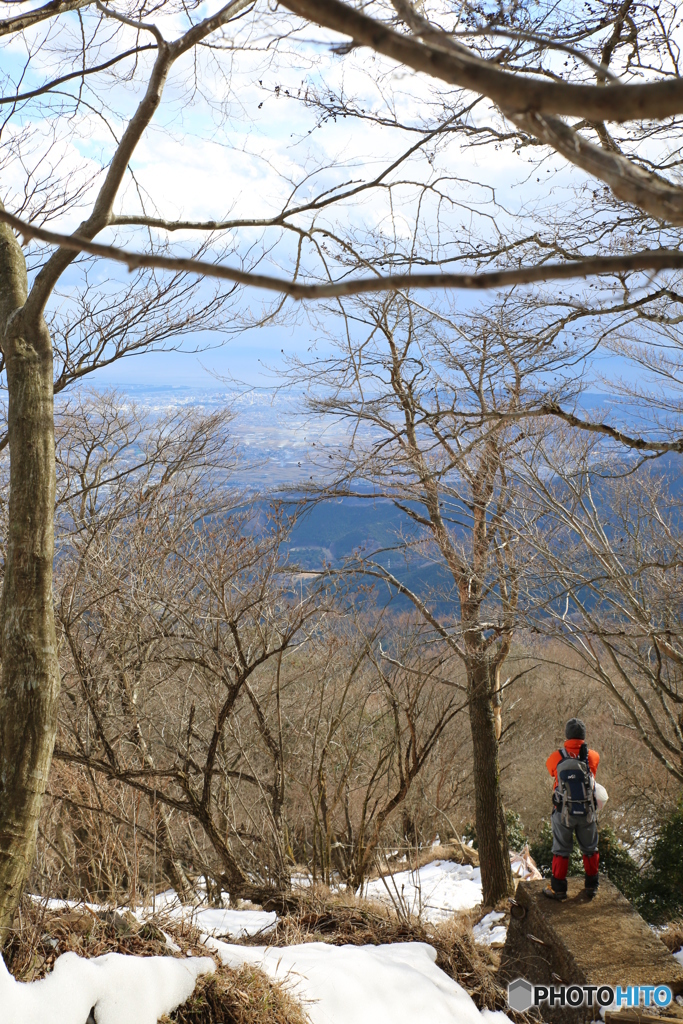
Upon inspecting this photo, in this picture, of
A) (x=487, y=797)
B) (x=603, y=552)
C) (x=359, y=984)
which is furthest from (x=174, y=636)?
(x=487, y=797)

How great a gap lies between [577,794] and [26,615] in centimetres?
501

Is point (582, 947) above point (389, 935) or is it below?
below

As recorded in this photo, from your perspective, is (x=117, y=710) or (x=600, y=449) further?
(x=117, y=710)

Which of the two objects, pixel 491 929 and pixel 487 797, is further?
pixel 487 797

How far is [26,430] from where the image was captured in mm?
3682

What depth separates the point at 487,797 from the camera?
976cm

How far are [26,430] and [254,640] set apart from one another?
4555mm

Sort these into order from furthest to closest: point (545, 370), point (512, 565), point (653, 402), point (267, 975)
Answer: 1. point (653, 402)
2. point (512, 565)
3. point (545, 370)
4. point (267, 975)

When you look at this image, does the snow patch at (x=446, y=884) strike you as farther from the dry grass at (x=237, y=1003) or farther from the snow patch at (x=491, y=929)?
the dry grass at (x=237, y=1003)

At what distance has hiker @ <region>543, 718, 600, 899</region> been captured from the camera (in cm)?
605

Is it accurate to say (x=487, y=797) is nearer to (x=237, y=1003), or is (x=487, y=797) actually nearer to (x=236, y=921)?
(x=236, y=921)

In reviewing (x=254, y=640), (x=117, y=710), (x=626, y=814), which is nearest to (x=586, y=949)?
(x=254, y=640)

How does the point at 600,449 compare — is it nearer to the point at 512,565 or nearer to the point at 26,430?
the point at 512,565

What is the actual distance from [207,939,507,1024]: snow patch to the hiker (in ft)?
6.73
